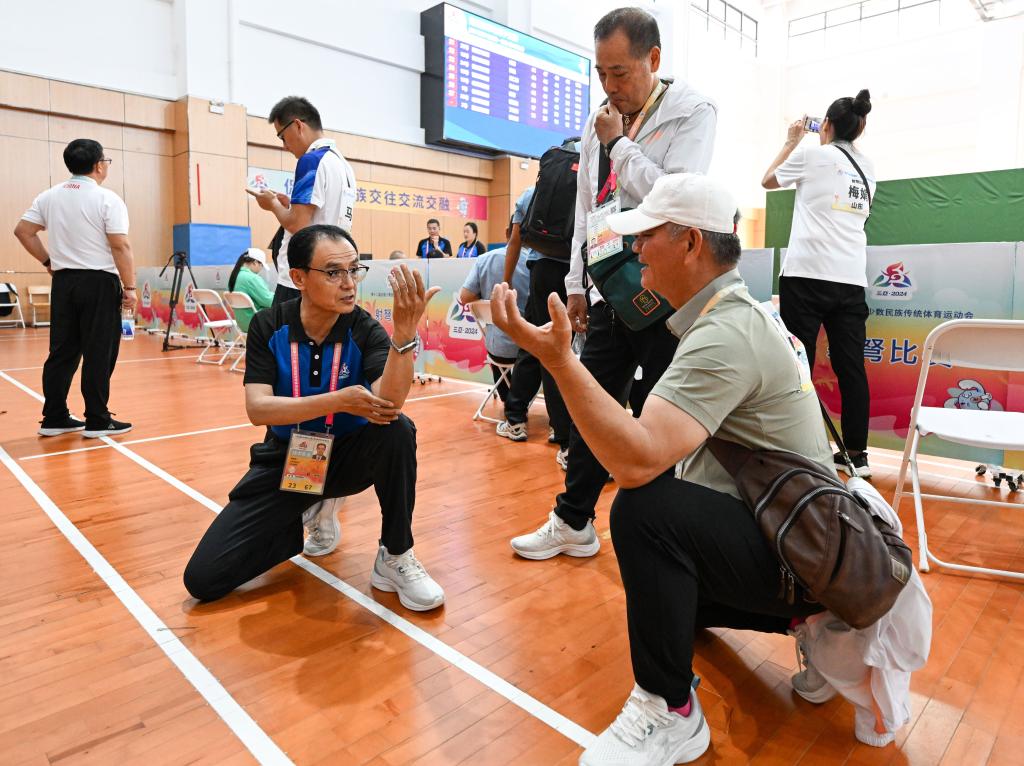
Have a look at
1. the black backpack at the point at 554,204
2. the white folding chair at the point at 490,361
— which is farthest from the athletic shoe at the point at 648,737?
the white folding chair at the point at 490,361

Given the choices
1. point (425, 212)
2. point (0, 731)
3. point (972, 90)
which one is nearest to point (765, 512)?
point (0, 731)

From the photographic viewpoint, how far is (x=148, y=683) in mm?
1529

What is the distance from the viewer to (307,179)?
285cm

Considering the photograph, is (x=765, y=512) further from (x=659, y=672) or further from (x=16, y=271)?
(x=16, y=271)

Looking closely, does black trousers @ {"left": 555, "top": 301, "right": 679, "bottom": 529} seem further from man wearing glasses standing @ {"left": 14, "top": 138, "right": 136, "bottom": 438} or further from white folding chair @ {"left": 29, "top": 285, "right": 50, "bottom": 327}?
white folding chair @ {"left": 29, "top": 285, "right": 50, "bottom": 327}

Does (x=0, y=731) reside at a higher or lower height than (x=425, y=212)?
lower

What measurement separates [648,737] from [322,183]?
95.8 inches

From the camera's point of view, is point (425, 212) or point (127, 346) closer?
point (127, 346)

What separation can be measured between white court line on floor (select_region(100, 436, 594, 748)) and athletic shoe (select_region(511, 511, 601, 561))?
533mm

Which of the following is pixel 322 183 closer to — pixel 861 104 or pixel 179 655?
pixel 179 655

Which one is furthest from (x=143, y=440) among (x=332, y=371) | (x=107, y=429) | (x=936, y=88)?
(x=936, y=88)

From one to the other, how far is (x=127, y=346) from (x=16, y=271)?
11.9 feet

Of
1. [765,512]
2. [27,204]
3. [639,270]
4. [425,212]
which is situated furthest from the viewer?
[425,212]

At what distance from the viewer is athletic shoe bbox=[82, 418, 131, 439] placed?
12.5ft
